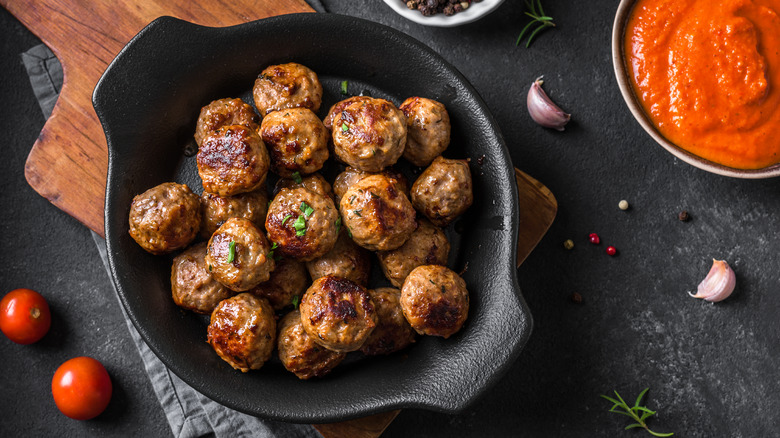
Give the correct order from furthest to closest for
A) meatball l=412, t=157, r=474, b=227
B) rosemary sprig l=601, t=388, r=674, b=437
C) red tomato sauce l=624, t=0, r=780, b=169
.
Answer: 1. rosemary sprig l=601, t=388, r=674, b=437
2. red tomato sauce l=624, t=0, r=780, b=169
3. meatball l=412, t=157, r=474, b=227

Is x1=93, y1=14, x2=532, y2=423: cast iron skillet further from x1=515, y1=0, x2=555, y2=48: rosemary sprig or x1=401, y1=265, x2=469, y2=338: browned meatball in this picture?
x1=515, y1=0, x2=555, y2=48: rosemary sprig

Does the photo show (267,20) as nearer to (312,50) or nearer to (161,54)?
(312,50)

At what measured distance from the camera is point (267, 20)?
11.9ft

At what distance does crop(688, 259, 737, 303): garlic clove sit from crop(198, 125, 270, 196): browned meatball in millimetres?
3056

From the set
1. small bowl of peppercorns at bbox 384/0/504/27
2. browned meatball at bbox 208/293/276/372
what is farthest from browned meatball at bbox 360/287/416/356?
small bowl of peppercorns at bbox 384/0/504/27

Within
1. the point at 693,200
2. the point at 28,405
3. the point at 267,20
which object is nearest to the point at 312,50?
the point at 267,20

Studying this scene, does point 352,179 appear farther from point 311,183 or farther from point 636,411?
point 636,411

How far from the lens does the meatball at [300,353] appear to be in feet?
11.0

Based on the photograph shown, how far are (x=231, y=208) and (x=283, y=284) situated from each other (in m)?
0.55

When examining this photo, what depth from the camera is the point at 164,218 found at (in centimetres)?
328

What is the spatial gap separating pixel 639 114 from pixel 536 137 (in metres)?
0.72

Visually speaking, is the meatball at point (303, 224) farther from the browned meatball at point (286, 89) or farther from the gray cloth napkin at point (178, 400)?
the gray cloth napkin at point (178, 400)

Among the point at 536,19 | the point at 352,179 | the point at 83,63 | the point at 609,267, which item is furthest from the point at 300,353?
the point at 536,19

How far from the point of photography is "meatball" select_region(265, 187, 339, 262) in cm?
321
